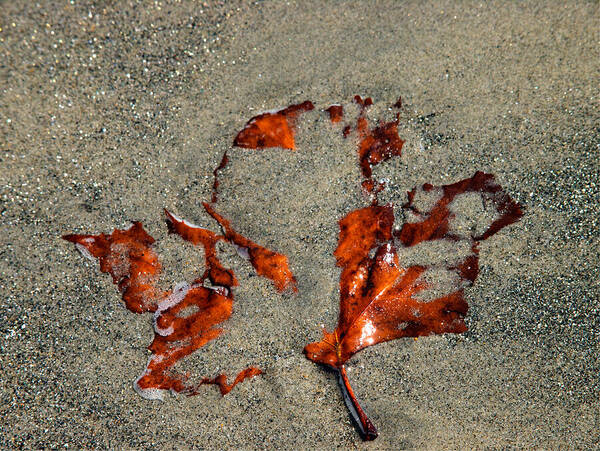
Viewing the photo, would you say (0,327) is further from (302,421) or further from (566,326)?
(566,326)

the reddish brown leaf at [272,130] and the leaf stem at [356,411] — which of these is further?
the reddish brown leaf at [272,130]

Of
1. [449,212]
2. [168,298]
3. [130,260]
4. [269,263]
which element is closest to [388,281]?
[449,212]

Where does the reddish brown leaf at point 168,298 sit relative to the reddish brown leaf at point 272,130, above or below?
below

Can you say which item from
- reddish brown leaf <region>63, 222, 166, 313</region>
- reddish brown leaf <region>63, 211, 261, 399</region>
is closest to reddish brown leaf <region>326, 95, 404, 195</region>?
reddish brown leaf <region>63, 211, 261, 399</region>

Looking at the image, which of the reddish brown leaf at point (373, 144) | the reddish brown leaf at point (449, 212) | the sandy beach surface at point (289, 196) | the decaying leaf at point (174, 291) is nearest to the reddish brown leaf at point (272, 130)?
the sandy beach surface at point (289, 196)

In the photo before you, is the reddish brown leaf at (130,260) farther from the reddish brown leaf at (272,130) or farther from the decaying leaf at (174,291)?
the reddish brown leaf at (272,130)

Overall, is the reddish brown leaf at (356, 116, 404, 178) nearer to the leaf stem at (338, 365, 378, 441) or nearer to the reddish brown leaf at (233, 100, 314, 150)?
the reddish brown leaf at (233, 100, 314, 150)
